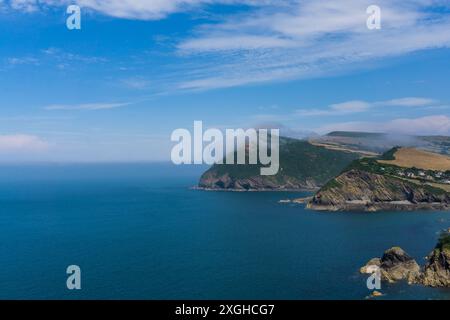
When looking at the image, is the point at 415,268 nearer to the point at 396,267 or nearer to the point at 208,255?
the point at 396,267

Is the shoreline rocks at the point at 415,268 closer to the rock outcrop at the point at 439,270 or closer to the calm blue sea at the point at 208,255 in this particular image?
the rock outcrop at the point at 439,270

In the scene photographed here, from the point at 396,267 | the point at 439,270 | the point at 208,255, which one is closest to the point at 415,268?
the point at 396,267

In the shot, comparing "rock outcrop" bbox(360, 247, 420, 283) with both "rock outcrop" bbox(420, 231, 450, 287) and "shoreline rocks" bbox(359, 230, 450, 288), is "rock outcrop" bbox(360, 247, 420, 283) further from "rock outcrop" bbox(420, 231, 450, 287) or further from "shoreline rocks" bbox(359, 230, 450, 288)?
"rock outcrop" bbox(420, 231, 450, 287)

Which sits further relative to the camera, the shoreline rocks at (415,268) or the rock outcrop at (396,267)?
the rock outcrop at (396,267)

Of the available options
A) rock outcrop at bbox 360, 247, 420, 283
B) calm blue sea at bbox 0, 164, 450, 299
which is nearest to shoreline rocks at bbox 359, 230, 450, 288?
rock outcrop at bbox 360, 247, 420, 283

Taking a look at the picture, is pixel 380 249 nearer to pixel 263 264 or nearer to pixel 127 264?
pixel 263 264

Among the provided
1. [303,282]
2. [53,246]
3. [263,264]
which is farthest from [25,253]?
[303,282]

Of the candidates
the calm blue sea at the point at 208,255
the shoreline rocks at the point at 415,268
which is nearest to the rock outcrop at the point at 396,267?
the shoreline rocks at the point at 415,268

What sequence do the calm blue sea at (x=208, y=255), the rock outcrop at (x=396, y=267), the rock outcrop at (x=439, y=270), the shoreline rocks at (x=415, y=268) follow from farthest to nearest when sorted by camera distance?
the rock outcrop at (x=396, y=267) < the calm blue sea at (x=208, y=255) < the shoreline rocks at (x=415, y=268) < the rock outcrop at (x=439, y=270)
